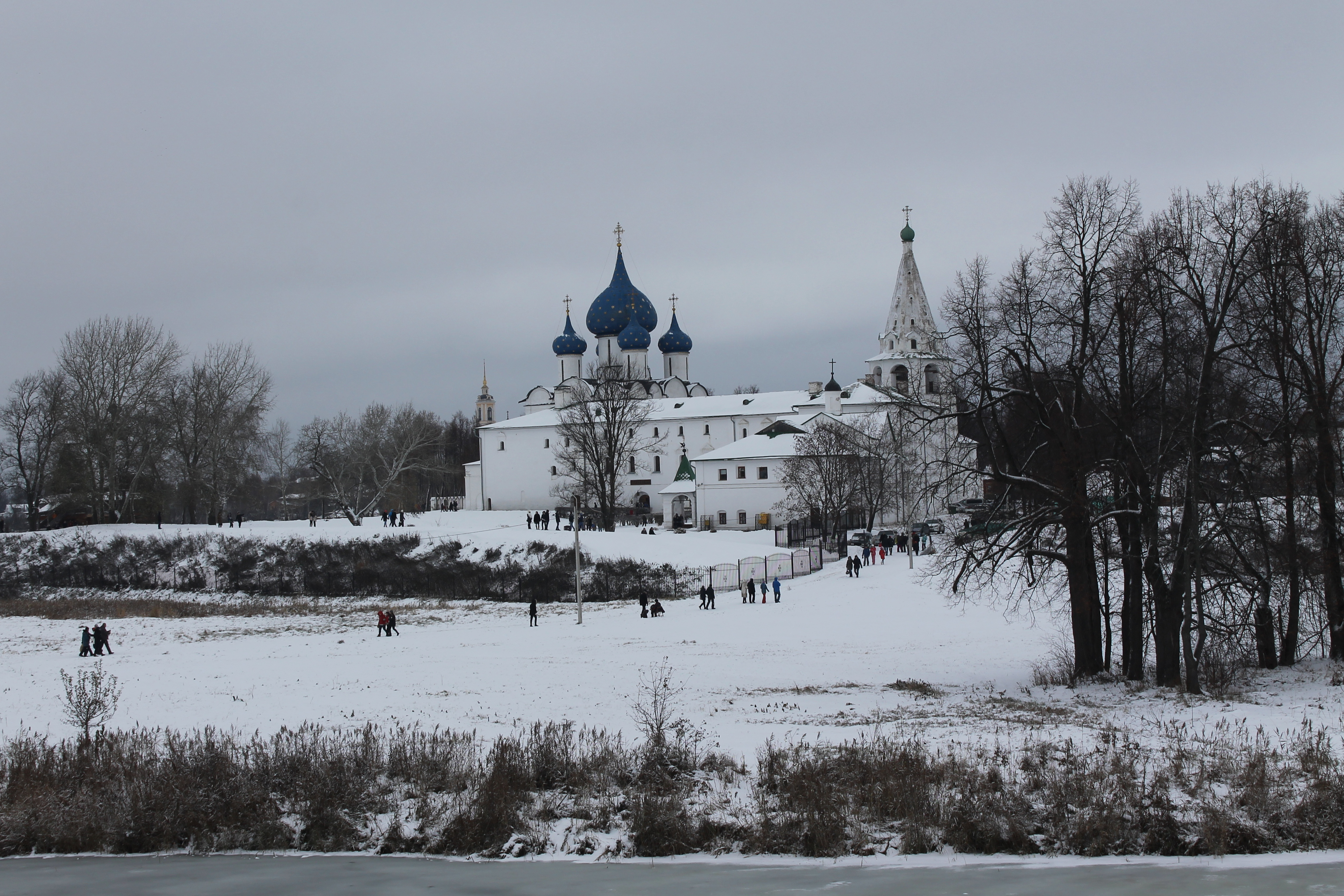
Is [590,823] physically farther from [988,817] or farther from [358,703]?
[358,703]

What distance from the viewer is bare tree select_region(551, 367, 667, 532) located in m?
58.8

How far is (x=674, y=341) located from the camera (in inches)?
3462

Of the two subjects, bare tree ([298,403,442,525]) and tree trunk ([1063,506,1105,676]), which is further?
bare tree ([298,403,442,525])

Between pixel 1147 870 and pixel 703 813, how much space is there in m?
4.10

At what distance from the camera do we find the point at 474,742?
1391 centimetres

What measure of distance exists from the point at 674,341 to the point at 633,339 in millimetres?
6308

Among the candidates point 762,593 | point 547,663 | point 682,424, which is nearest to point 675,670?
point 547,663

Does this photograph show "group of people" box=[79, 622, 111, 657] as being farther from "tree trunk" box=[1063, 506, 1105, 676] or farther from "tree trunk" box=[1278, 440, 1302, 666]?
"tree trunk" box=[1278, 440, 1302, 666]

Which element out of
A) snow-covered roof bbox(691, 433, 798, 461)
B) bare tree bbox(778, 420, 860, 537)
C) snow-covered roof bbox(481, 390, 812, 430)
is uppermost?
snow-covered roof bbox(481, 390, 812, 430)

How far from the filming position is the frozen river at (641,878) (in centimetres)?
899

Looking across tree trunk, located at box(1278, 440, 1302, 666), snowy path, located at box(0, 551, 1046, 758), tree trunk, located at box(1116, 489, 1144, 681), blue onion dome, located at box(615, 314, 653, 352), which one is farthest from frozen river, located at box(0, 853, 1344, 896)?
blue onion dome, located at box(615, 314, 653, 352)

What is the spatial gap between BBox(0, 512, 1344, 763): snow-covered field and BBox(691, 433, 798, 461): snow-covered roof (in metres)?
20.6

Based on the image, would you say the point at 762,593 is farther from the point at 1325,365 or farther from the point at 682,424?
the point at 682,424

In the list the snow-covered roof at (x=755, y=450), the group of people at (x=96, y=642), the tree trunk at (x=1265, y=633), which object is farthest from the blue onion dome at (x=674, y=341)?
the tree trunk at (x=1265, y=633)
